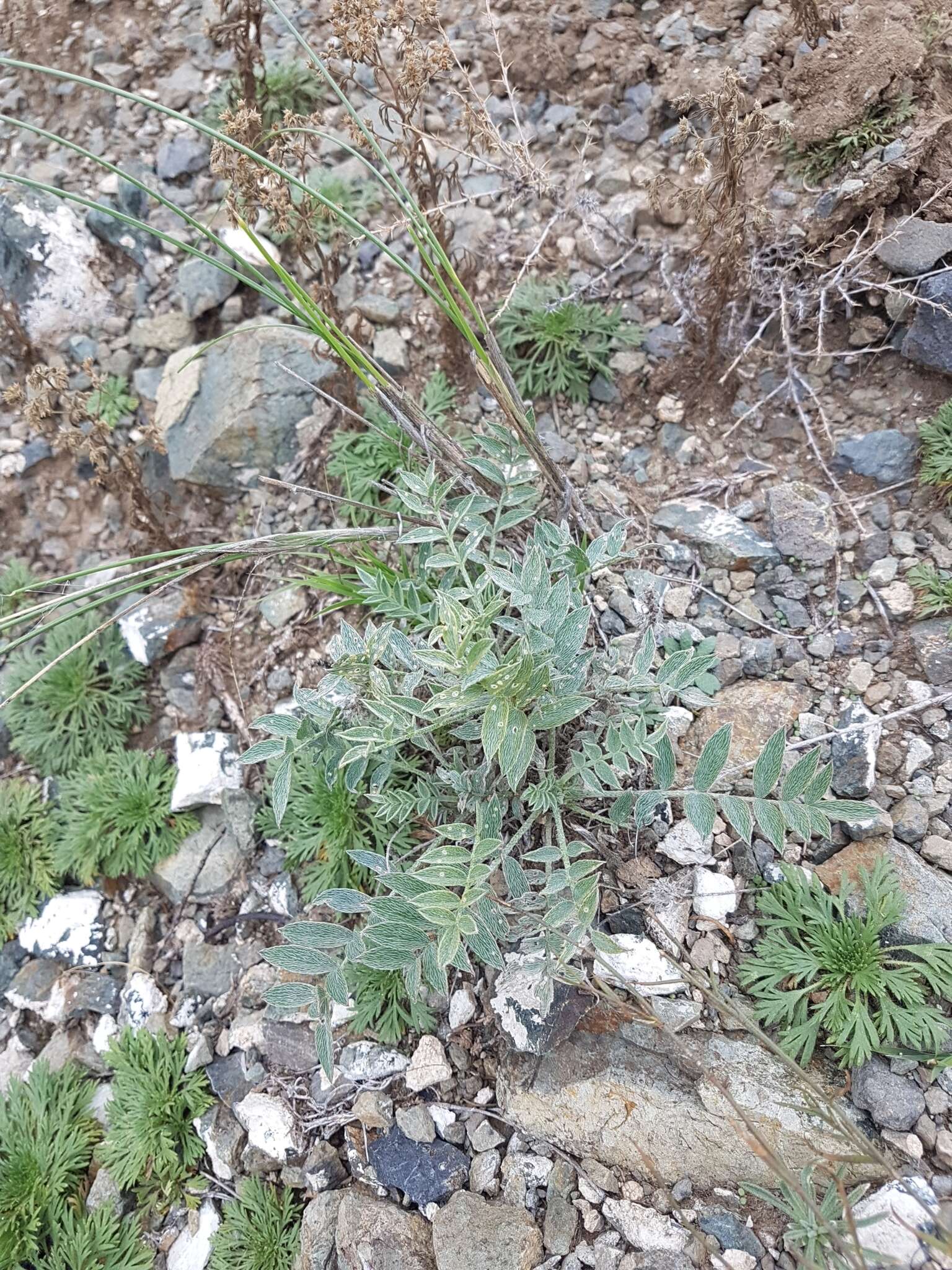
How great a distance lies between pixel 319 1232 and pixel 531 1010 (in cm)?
80

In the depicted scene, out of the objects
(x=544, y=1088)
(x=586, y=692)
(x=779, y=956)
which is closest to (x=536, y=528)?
(x=586, y=692)

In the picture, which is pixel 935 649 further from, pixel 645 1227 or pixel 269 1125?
pixel 269 1125

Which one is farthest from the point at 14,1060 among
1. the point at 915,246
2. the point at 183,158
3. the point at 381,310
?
the point at 915,246

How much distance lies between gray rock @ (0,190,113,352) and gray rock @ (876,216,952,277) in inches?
127

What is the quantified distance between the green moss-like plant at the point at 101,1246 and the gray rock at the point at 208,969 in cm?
63

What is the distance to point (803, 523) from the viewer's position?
2.73m

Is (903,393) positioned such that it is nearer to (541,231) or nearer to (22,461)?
(541,231)

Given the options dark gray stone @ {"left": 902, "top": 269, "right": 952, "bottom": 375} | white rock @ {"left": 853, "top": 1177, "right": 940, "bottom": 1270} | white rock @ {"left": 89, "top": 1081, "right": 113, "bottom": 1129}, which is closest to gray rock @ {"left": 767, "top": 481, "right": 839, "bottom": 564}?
dark gray stone @ {"left": 902, "top": 269, "right": 952, "bottom": 375}

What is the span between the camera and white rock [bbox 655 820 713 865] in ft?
7.70

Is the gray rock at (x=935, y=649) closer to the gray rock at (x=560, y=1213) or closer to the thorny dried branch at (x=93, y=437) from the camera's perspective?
the gray rock at (x=560, y=1213)

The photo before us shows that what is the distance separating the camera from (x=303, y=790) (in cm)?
284

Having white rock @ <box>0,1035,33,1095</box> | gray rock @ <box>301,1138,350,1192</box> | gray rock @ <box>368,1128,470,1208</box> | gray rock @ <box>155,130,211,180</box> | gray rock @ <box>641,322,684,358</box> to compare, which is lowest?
white rock @ <box>0,1035,33,1095</box>

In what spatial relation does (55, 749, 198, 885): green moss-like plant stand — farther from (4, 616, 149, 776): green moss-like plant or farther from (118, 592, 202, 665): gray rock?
(118, 592, 202, 665): gray rock

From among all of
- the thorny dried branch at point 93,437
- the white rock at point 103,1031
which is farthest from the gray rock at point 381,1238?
the thorny dried branch at point 93,437
